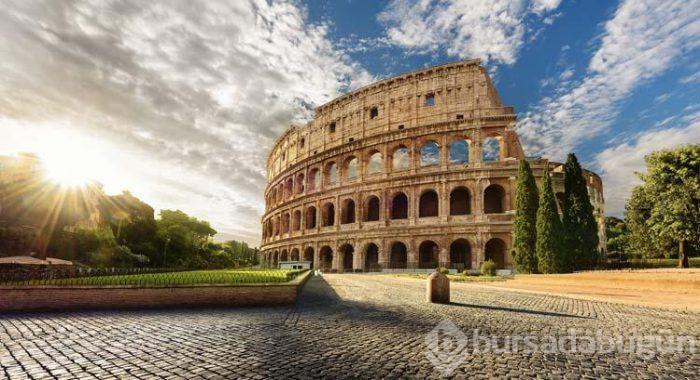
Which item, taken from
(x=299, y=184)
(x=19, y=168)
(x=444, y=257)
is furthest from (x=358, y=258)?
(x=19, y=168)

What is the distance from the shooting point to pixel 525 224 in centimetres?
2362

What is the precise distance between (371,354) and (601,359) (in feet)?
10.5

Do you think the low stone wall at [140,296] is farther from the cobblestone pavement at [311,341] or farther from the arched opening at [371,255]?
the arched opening at [371,255]

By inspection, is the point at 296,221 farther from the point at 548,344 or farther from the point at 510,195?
the point at 548,344

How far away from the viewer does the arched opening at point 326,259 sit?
1443 inches

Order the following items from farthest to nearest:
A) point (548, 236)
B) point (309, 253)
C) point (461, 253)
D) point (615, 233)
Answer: point (615, 233), point (309, 253), point (461, 253), point (548, 236)

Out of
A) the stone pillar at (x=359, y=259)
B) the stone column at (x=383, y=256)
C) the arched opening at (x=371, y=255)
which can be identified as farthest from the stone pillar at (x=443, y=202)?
the stone pillar at (x=359, y=259)

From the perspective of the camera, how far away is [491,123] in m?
30.5

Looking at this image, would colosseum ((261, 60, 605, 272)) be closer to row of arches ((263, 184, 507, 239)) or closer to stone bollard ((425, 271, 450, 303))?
row of arches ((263, 184, 507, 239))

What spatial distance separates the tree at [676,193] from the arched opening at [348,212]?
2433cm

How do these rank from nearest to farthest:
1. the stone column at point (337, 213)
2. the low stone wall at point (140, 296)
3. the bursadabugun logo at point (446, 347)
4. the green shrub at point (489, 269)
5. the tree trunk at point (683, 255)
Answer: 1. the bursadabugun logo at point (446, 347)
2. the low stone wall at point (140, 296)
3. the tree trunk at point (683, 255)
4. the green shrub at point (489, 269)
5. the stone column at point (337, 213)

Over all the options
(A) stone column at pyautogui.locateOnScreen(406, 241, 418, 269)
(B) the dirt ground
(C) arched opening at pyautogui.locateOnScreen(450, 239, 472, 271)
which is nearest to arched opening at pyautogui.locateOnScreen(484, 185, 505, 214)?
(C) arched opening at pyautogui.locateOnScreen(450, 239, 472, 271)

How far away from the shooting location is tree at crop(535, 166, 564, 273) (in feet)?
70.1

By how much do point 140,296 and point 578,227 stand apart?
2394 centimetres
